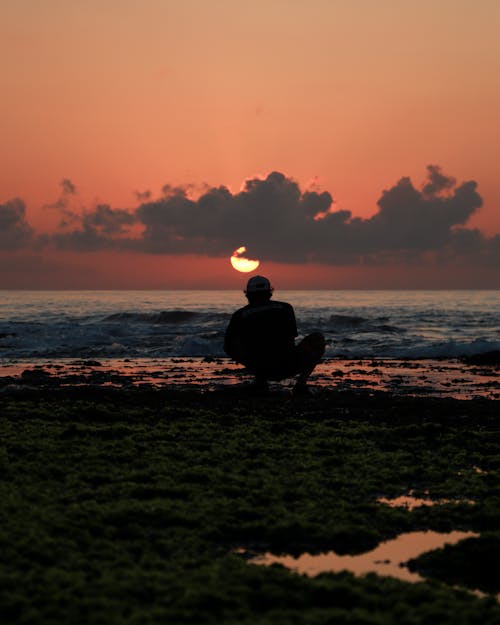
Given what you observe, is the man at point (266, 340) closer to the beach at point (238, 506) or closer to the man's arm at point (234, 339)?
the man's arm at point (234, 339)

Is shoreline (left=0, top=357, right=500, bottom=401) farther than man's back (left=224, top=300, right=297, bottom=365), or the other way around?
shoreline (left=0, top=357, right=500, bottom=401)

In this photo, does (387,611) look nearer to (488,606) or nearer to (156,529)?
(488,606)

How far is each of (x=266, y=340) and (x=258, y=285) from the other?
980 mm

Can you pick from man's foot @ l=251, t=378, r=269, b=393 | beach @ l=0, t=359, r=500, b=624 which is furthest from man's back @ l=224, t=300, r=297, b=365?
beach @ l=0, t=359, r=500, b=624

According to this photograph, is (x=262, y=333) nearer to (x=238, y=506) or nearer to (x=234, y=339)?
(x=234, y=339)

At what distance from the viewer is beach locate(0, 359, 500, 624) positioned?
4.15 m

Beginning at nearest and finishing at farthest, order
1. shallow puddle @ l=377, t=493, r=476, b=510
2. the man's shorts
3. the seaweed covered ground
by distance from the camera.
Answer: the seaweed covered ground → shallow puddle @ l=377, t=493, r=476, b=510 → the man's shorts

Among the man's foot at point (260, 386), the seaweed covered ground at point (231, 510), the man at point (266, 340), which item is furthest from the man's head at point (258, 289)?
the seaweed covered ground at point (231, 510)

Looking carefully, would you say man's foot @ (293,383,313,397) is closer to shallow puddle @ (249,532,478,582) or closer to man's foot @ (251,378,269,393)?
man's foot @ (251,378,269,393)

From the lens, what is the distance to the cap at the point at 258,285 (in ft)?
40.2

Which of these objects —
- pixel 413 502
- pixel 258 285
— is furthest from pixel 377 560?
pixel 258 285

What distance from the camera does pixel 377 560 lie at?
4984 mm

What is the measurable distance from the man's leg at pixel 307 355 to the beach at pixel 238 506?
0.73m

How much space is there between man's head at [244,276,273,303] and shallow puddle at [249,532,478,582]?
7.16 m
